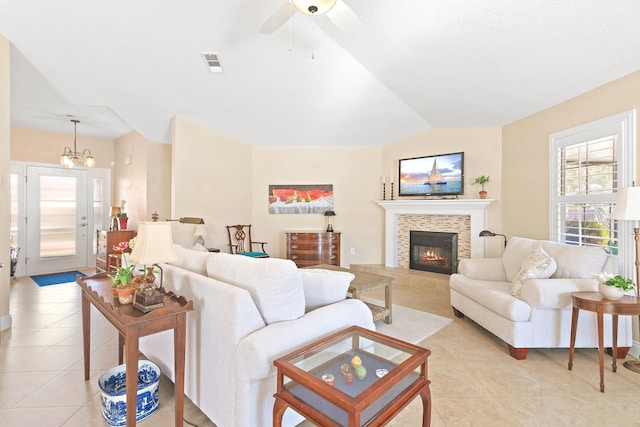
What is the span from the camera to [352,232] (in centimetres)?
614

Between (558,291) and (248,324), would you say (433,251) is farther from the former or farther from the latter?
(248,324)

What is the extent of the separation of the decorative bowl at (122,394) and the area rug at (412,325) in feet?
7.06

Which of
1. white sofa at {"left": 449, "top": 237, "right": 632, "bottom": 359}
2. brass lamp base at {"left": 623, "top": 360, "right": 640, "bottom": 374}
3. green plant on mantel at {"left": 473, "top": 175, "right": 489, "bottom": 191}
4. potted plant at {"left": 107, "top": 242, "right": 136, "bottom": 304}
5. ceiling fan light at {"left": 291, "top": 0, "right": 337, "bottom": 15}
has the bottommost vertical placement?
brass lamp base at {"left": 623, "top": 360, "right": 640, "bottom": 374}

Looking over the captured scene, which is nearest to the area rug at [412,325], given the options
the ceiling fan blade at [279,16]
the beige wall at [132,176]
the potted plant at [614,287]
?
the potted plant at [614,287]

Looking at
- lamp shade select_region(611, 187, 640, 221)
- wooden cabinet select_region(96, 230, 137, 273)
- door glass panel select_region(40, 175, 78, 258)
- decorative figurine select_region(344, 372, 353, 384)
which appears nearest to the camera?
decorative figurine select_region(344, 372, 353, 384)

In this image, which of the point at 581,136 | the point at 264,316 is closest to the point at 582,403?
the point at 264,316

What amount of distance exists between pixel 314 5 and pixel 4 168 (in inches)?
146

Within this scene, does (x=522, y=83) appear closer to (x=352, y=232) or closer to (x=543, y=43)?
(x=543, y=43)

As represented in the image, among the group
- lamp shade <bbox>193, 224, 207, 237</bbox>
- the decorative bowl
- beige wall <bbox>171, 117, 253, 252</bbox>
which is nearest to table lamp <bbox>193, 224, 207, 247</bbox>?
lamp shade <bbox>193, 224, 207, 237</bbox>

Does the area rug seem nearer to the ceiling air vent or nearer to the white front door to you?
the ceiling air vent

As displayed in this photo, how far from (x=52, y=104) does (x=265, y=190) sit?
364 centimetres

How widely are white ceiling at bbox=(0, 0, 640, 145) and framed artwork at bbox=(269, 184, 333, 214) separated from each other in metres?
1.34

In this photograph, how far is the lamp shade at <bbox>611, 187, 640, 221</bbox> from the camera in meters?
2.41

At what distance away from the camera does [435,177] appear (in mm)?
5246
